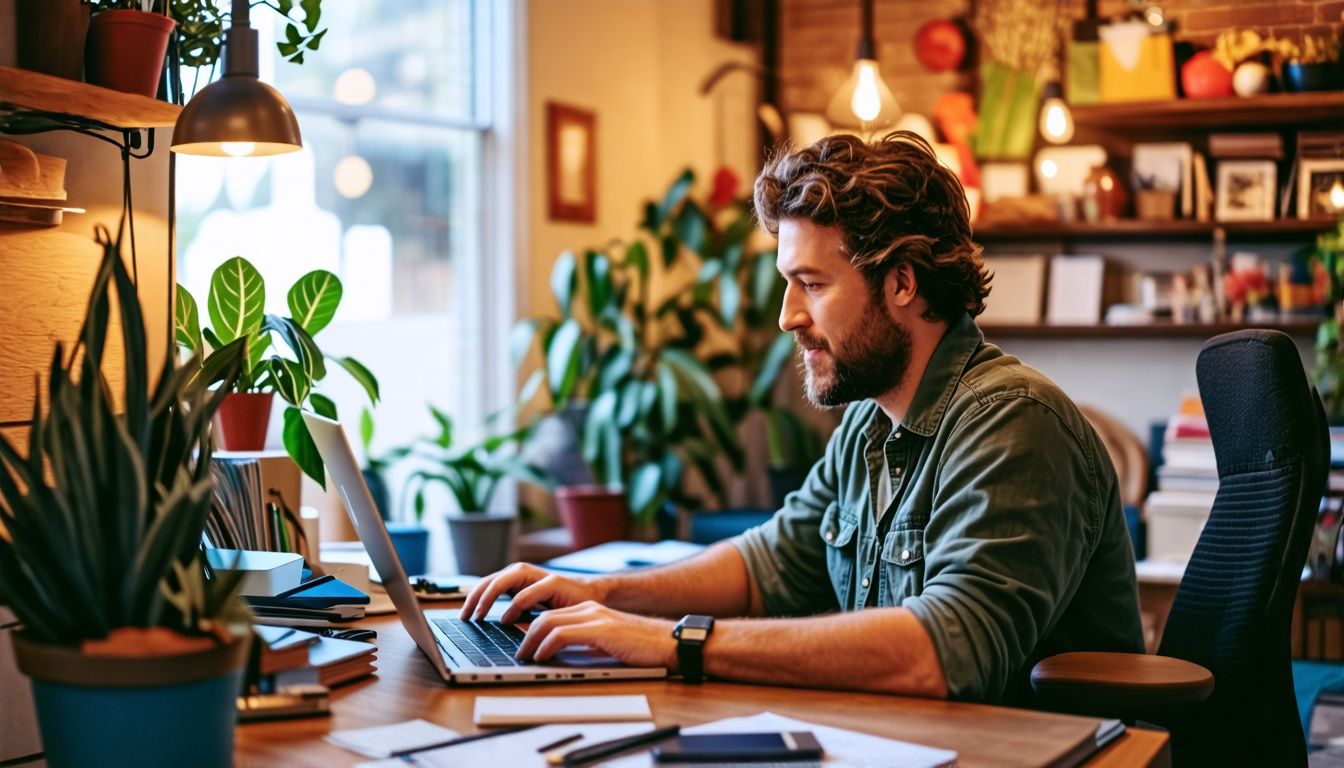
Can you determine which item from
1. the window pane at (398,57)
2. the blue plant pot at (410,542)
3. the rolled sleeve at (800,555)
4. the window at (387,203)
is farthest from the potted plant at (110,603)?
the window pane at (398,57)

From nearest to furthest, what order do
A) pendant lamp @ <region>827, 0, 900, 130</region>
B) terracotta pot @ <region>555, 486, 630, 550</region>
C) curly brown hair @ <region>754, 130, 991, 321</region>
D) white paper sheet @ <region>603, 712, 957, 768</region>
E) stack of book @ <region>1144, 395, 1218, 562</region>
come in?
1. white paper sheet @ <region>603, 712, 957, 768</region>
2. curly brown hair @ <region>754, 130, 991, 321</region>
3. pendant lamp @ <region>827, 0, 900, 130</region>
4. stack of book @ <region>1144, 395, 1218, 562</region>
5. terracotta pot @ <region>555, 486, 630, 550</region>

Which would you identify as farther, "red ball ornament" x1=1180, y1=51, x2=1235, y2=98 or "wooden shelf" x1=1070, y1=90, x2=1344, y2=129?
"red ball ornament" x1=1180, y1=51, x2=1235, y2=98

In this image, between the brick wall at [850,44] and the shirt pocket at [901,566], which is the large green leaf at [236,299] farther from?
the brick wall at [850,44]

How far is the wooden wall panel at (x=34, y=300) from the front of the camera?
69.9 inches

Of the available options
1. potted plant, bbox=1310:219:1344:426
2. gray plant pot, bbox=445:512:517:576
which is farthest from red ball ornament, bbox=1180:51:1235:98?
gray plant pot, bbox=445:512:517:576

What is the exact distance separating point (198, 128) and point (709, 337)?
4084mm

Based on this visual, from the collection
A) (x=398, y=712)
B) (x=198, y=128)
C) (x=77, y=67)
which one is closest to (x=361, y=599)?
(x=398, y=712)

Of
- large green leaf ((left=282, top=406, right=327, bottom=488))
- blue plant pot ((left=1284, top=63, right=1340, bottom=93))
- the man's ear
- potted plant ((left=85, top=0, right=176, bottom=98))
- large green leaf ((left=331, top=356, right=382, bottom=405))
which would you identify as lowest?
Answer: large green leaf ((left=282, top=406, right=327, bottom=488))

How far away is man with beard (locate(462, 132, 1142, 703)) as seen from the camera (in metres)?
1.68

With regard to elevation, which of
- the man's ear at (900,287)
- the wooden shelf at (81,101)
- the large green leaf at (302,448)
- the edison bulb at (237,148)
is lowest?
the large green leaf at (302,448)

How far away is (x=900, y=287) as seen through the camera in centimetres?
207

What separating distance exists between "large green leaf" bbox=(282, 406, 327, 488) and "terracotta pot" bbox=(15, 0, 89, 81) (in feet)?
2.30

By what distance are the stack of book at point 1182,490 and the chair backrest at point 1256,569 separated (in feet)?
8.67

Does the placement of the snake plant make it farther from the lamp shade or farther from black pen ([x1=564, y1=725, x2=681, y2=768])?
the lamp shade
